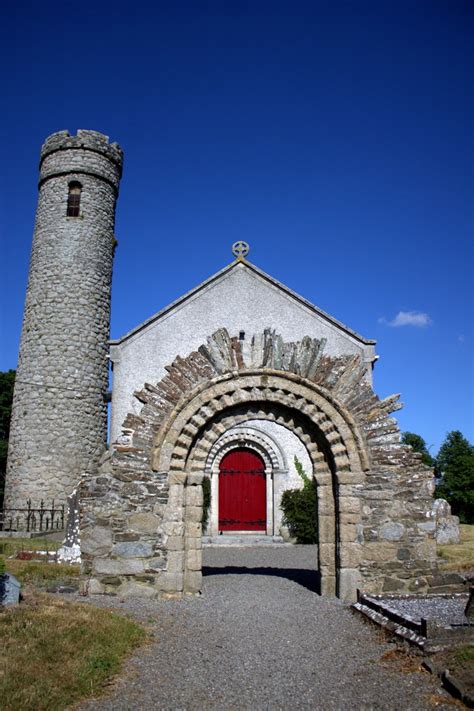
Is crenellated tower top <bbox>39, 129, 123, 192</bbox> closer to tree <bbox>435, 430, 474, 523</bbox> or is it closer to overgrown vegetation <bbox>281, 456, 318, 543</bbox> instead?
overgrown vegetation <bbox>281, 456, 318, 543</bbox>

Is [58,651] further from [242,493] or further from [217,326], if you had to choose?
[217,326]

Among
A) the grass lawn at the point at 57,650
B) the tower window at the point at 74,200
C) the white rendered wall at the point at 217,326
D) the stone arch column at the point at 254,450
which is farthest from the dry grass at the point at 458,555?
the tower window at the point at 74,200

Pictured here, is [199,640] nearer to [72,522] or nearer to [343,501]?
[343,501]

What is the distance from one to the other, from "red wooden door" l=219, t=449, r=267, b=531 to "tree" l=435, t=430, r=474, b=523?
15651 mm

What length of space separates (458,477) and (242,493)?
17.9 meters

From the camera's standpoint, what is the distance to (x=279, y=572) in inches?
452

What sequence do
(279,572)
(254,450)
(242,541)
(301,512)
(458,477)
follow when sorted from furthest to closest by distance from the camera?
(458,477)
(254,450)
(301,512)
(242,541)
(279,572)

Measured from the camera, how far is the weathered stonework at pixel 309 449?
27.0 feet

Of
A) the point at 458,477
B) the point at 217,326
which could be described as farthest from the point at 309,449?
the point at 458,477

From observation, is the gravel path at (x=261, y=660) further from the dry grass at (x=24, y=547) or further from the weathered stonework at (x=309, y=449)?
the dry grass at (x=24, y=547)

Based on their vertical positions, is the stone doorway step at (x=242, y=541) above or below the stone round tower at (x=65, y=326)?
below

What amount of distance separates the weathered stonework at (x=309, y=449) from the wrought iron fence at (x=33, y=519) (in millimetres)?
10872

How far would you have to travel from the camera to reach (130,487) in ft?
27.5

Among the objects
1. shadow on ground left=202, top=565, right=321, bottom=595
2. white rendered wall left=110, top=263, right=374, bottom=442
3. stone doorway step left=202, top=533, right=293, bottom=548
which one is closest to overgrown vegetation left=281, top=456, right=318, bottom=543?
stone doorway step left=202, top=533, right=293, bottom=548
